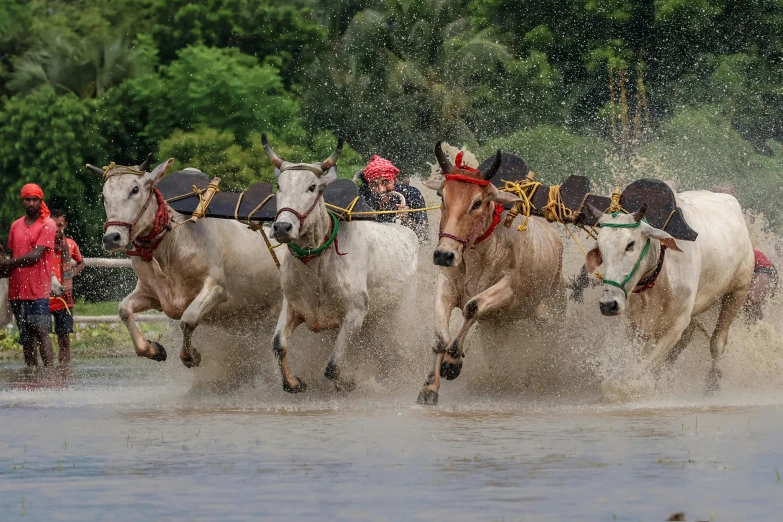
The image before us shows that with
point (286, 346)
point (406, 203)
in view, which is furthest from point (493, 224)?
point (406, 203)

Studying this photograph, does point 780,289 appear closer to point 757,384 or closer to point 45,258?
point 757,384

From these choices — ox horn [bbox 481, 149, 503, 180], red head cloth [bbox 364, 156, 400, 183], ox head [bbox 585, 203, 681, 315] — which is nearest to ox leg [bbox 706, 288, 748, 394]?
ox head [bbox 585, 203, 681, 315]

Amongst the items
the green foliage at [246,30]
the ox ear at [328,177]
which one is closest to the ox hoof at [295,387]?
the ox ear at [328,177]

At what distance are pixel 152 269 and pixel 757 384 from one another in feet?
15.4

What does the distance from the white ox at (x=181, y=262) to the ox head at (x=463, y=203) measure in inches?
79.5

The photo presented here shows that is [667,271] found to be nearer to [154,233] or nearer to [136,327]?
[154,233]

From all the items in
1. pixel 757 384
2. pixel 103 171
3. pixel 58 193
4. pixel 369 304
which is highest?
pixel 103 171

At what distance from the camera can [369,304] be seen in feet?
41.9

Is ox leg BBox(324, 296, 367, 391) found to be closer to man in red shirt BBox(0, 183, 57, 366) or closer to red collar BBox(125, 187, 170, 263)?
red collar BBox(125, 187, 170, 263)

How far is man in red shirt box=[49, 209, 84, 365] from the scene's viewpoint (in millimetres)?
18578

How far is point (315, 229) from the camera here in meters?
12.1

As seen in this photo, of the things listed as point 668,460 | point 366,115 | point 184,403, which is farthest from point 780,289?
point 366,115

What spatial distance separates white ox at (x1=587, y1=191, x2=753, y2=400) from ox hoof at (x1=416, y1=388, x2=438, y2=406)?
1.13 m

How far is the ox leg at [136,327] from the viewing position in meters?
12.5
